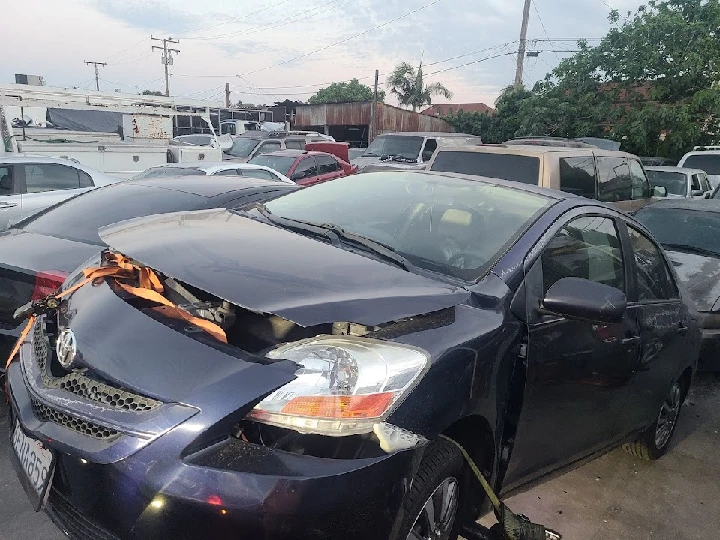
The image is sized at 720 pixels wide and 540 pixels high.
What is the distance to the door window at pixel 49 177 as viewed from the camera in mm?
7730

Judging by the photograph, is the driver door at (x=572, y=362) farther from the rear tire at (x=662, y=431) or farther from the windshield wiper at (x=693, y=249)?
the windshield wiper at (x=693, y=249)

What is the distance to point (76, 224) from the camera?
4164 millimetres

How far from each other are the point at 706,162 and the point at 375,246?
50.8 feet

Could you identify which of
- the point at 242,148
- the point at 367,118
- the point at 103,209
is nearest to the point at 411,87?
the point at 367,118

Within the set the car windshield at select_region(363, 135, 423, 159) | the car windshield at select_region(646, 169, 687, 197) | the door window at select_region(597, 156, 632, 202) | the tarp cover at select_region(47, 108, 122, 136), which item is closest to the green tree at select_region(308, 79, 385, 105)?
the tarp cover at select_region(47, 108, 122, 136)

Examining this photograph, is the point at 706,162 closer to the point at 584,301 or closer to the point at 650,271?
the point at 650,271

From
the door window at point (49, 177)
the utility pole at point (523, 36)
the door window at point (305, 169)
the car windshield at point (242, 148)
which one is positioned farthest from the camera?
the utility pole at point (523, 36)

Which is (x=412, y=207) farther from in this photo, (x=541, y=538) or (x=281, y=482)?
(x=281, y=482)

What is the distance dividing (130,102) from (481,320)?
1232 centimetres

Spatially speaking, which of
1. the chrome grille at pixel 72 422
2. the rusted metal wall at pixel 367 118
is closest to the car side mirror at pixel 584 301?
the chrome grille at pixel 72 422

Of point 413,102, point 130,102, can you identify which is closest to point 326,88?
point 413,102

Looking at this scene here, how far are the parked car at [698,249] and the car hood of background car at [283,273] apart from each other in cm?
395

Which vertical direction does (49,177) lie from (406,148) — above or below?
below

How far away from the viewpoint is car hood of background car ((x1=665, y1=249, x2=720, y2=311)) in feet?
18.1
